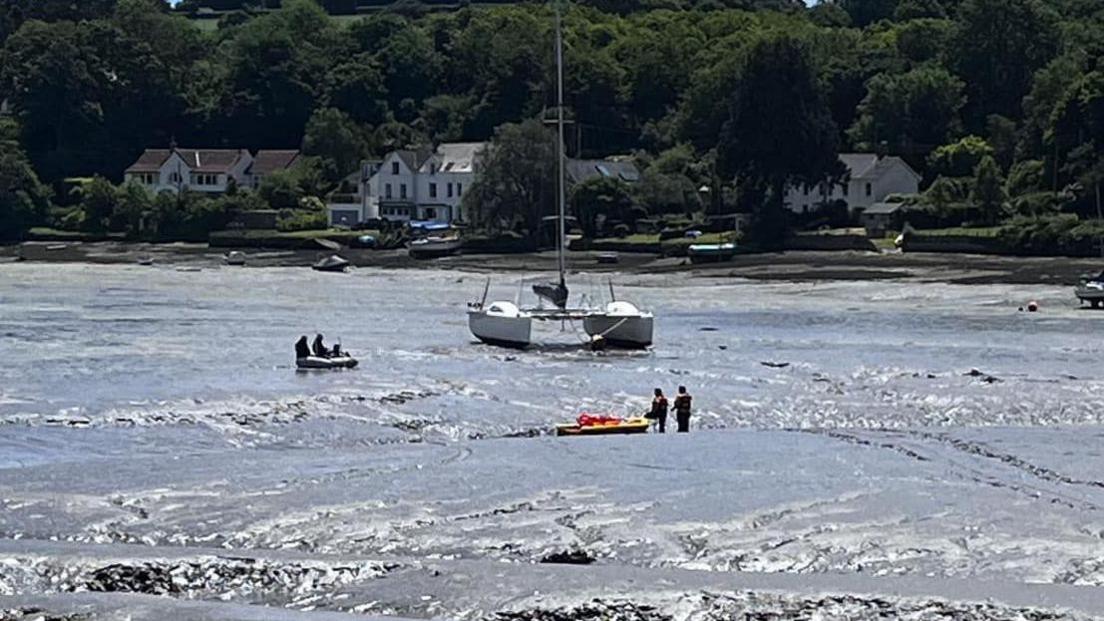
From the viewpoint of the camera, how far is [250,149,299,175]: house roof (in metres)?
150

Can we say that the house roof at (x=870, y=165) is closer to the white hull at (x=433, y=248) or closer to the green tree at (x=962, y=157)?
the green tree at (x=962, y=157)

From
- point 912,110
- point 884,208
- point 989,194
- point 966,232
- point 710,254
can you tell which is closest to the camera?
point 966,232

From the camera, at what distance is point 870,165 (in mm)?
115688

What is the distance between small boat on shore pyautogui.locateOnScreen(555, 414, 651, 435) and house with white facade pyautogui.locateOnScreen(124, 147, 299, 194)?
117 m

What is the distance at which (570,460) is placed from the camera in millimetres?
31359

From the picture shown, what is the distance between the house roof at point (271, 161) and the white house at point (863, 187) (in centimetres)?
5070

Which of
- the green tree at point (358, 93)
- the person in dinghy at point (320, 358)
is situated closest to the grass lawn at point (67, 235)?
the green tree at point (358, 93)

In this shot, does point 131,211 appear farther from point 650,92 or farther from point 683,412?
point 683,412

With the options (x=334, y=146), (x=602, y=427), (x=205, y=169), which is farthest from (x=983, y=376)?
(x=205, y=169)

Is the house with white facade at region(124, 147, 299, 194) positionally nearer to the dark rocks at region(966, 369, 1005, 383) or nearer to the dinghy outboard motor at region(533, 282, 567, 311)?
the dinghy outboard motor at region(533, 282, 567, 311)

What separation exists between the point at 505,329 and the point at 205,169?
100255 mm

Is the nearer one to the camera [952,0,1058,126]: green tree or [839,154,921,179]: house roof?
[839,154,921,179]: house roof

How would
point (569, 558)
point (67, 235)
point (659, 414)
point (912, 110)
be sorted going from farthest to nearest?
1. point (67, 235)
2. point (912, 110)
3. point (659, 414)
4. point (569, 558)

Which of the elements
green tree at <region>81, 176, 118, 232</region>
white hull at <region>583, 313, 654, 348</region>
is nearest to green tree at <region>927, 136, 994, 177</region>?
green tree at <region>81, 176, 118, 232</region>
